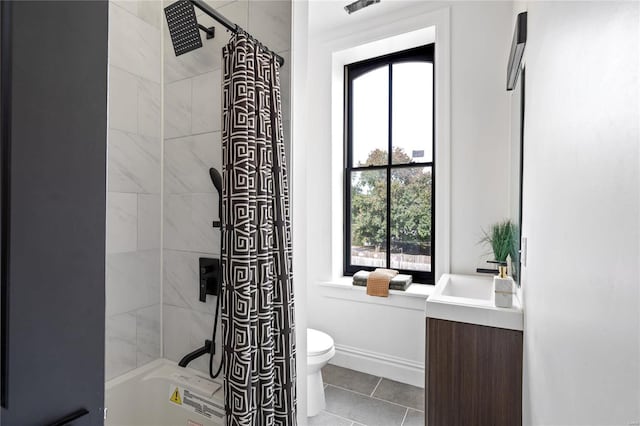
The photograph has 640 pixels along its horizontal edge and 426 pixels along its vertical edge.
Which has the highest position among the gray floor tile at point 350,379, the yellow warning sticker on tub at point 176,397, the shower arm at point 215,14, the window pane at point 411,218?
the shower arm at point 215,14

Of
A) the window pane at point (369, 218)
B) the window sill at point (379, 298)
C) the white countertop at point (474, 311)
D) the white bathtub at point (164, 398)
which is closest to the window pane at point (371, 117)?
the window pane at point (369, 218)

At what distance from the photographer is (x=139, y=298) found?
5.45 feet

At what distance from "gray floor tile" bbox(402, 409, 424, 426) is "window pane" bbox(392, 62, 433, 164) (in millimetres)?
1796

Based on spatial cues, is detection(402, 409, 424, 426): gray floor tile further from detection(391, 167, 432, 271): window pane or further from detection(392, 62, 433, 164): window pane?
detection(392, 62, 433, 164): window pane

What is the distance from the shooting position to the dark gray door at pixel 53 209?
0.31 metres

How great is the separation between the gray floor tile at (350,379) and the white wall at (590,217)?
5.27 feet

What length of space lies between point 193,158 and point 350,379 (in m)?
1.95

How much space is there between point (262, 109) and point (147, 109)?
798 mm

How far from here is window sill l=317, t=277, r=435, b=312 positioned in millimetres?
2395

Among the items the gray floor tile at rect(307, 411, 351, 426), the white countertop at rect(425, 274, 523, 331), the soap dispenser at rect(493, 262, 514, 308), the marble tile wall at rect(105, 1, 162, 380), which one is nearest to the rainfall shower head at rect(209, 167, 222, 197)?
the marble tile wall at rect(105, 1, 162, 380)

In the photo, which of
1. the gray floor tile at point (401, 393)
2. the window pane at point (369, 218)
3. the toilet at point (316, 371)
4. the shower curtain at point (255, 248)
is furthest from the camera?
the window pane at point (369, 218)

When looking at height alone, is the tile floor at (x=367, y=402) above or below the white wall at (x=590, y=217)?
below

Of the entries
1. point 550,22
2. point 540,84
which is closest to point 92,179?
point 550,22

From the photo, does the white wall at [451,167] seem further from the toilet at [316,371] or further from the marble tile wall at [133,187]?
the marble tile wall at [133,187]
